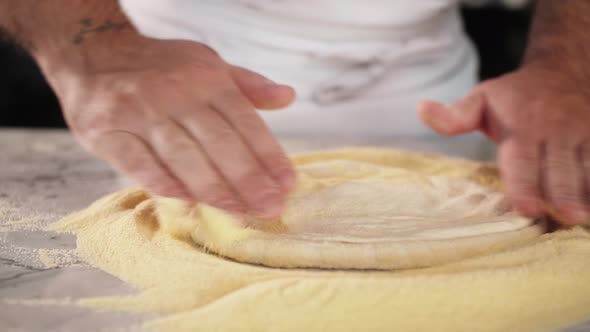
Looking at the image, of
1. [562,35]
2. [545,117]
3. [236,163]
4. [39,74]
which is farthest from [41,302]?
[39,74]

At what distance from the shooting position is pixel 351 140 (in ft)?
4.20

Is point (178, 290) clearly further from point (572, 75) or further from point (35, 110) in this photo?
point (35, 110)

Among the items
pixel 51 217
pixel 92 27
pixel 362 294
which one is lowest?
pixel 51 217

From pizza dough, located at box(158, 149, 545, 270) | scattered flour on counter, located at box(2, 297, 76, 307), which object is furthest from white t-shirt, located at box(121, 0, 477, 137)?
scattered flour on counter, located at box(2, 297, 76, 307)

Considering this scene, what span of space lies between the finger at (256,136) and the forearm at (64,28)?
0.20 meters

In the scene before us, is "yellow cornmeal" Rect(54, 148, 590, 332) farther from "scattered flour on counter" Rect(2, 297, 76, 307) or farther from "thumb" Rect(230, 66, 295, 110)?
"thumb" Rect(230, 66, 295, 110)

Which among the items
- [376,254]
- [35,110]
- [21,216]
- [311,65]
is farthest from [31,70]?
[376,254]

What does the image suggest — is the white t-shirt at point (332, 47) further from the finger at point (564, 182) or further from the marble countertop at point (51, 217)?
the finger at point (564, 182)

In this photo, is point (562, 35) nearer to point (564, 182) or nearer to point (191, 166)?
point (564, 182)

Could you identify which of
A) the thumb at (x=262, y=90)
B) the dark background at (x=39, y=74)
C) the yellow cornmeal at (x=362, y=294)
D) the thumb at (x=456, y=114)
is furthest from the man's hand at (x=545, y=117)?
the dark background at (x=39, y=74)

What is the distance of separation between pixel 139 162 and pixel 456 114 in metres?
0.49

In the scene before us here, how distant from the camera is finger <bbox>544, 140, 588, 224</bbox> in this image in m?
0.72

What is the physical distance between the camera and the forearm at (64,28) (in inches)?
32.5

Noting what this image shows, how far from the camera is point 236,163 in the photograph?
681 mm
